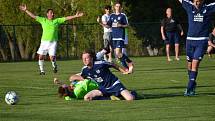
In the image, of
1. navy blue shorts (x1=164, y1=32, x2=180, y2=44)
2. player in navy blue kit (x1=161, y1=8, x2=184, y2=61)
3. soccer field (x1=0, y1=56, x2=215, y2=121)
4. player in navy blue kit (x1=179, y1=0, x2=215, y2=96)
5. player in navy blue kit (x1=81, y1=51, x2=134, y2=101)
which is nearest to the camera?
soccer field (x1=0, y1=56, x2=215, y2=121)

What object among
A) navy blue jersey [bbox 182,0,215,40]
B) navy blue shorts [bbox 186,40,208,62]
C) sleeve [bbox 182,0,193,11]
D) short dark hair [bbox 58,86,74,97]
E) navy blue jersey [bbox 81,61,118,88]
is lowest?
short dark hair [bbox 58,86,74,97]

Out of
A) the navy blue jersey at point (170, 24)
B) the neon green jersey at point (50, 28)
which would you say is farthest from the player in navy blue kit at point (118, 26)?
the navy blue jersey at point (170, 24)

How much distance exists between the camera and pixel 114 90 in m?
14.7

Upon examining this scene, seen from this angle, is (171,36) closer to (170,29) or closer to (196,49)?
(170,29)

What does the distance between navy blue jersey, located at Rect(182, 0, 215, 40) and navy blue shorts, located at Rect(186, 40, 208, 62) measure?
94 mm

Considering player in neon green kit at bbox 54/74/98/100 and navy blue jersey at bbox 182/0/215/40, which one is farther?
navy blue jersey at bbox 182/0/215/40

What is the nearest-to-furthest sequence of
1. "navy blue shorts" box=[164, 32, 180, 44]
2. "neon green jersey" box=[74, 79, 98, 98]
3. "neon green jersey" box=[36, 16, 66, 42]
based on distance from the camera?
"neon green jersey" box=[74, 79, 98, 98] → "neon green jersey" box=[36, 16, 66, 42] → "navy blue shorts" box=[164, 32, 180, 44]

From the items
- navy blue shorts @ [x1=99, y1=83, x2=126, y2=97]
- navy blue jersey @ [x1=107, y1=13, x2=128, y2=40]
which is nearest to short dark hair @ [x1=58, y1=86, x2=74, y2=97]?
navy blue shorts @ [x1=99, y1=83, x2=126, y2=97]

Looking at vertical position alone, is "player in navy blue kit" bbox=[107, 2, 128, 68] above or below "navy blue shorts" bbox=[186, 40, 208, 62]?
below

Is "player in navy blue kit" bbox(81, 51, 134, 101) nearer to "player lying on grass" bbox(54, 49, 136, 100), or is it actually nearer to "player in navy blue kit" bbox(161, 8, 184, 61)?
"player lying on grass" bbox(54, 49, 136, 100)

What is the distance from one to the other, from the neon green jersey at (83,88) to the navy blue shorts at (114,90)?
293mm

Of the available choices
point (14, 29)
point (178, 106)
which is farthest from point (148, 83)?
point (14, 29)

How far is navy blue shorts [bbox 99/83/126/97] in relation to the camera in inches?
576

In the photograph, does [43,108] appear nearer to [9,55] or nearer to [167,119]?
[167,119]
